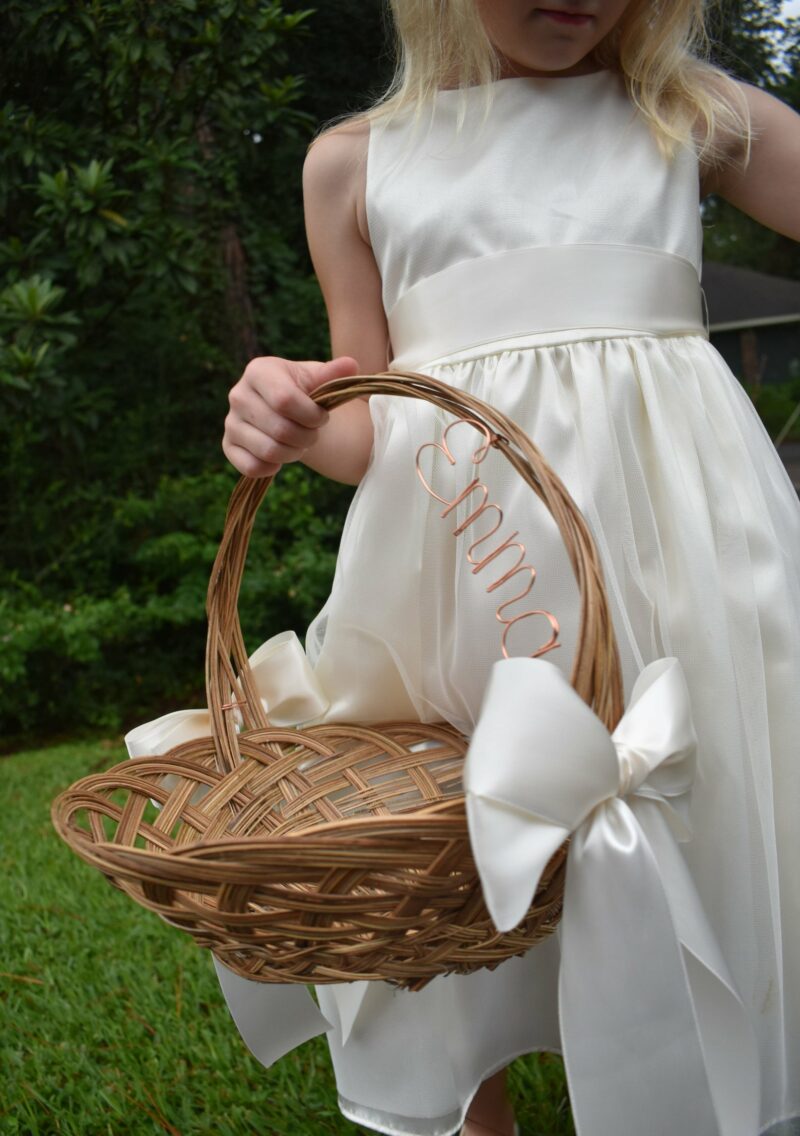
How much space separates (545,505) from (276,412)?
0.94 ft

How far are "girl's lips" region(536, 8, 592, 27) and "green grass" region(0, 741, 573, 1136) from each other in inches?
48.5

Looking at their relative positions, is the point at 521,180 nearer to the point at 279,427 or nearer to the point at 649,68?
the point at 649,68

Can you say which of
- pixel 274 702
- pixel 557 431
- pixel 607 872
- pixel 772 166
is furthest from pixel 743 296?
pixel 607 872

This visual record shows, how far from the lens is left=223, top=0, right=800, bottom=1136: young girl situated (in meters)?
0.94

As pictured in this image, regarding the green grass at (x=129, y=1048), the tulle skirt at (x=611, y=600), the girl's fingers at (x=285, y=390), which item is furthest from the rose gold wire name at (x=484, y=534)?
the green grass at (x=129, y=1048)

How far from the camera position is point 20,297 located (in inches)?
120

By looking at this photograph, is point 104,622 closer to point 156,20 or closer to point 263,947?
point 156,20

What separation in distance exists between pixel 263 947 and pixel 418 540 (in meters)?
0.41

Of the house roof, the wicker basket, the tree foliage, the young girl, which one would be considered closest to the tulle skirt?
the young girl

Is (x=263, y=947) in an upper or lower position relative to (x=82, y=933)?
upper

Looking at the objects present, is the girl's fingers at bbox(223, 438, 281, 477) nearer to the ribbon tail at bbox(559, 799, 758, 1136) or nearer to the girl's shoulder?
the girl's shoulder

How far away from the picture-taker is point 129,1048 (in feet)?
4.97

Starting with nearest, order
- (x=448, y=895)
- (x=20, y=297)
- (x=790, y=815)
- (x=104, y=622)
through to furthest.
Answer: (x=448, y=895) → (x=790, y=815) → (x=20, y=297) → (x=104, y=622)

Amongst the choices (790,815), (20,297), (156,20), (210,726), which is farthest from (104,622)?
(790,815)
